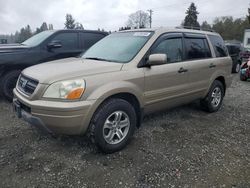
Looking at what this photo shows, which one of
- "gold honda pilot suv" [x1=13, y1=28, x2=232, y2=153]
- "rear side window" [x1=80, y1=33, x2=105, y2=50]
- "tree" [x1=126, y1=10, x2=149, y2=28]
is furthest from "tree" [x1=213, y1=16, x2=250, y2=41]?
"gold honda pilot suv" [x1=13, y1=28, x2=232, y2=153]

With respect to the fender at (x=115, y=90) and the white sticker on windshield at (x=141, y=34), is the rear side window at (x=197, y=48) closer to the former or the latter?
the white sticker on windshield at (x=141, y=34)

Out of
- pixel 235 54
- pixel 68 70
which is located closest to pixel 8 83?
pixel 68 70

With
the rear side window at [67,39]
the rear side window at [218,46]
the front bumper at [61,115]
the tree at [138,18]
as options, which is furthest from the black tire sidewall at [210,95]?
the tree at [138,18]

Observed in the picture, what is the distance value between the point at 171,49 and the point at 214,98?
1.89m

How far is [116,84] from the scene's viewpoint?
3.55m

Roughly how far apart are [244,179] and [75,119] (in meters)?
2.18

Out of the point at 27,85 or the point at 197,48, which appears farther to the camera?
the point at 197,48

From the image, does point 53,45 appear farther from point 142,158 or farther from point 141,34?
point 142,158

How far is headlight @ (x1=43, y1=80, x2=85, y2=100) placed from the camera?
3211mm

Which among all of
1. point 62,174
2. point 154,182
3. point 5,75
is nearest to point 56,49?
point 5,75

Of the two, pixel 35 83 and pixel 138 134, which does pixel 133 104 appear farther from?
pixel 35 83

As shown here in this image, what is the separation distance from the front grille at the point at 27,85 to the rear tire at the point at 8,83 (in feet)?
7.43

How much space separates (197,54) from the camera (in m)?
5.08

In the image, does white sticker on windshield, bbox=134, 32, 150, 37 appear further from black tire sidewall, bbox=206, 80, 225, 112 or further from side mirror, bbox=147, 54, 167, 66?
black tire sidewall, bbox=206, 80, 225, 112
